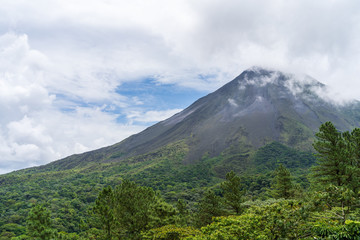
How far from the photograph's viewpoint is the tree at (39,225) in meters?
23.5

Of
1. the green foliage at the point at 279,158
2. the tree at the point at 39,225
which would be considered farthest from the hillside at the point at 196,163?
the tree at the point at 39,225

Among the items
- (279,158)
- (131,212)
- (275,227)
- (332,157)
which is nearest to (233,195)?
(332,157)

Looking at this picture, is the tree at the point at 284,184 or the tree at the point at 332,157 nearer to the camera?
the tree at the point at 332,157

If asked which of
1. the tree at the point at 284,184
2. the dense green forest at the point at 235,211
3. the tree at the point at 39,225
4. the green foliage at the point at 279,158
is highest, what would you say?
the tree at the point at 39,225

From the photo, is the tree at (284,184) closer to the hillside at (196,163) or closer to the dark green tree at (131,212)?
the dark green tree at (131,212)

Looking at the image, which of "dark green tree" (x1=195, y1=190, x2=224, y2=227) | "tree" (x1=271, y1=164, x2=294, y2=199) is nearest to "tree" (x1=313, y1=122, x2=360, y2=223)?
"tree" (x1=271, y1=164, x2=294, y2=199)

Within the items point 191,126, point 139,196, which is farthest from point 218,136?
point 139,196

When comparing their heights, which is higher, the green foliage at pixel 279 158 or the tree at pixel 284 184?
the tree at pixel 284 184

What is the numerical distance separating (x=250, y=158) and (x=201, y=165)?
100 ft

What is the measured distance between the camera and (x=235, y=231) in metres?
12.0

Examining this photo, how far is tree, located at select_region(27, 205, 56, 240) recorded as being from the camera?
77.0 ft

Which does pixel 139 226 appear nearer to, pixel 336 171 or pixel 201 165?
pixel 336 171

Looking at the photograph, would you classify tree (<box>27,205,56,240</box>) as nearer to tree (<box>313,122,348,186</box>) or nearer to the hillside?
tree (<box>313,122,348,186</box>)

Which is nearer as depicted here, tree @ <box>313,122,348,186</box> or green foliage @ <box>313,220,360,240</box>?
green foliage @ <box>313,220,360,240</box>
